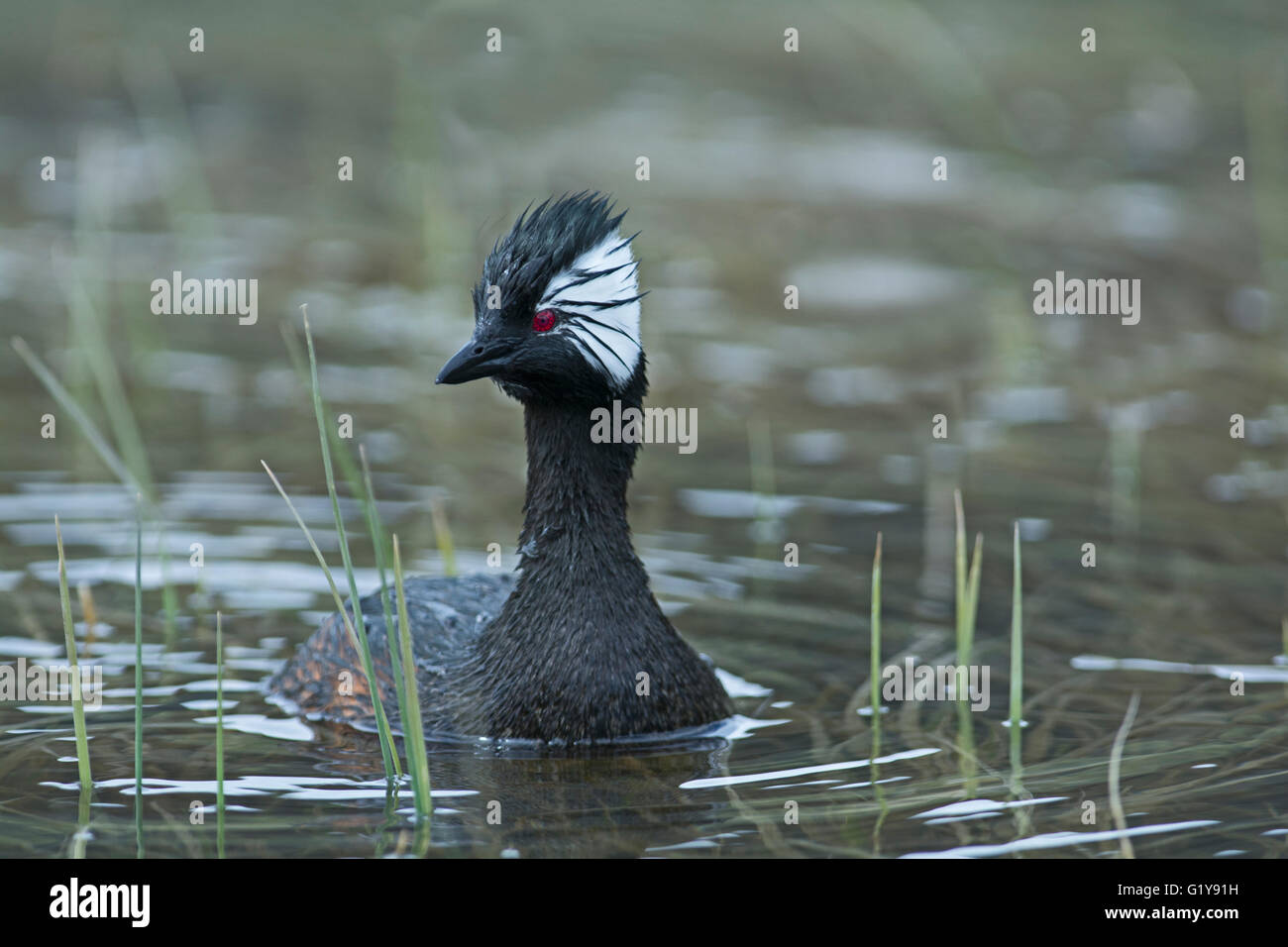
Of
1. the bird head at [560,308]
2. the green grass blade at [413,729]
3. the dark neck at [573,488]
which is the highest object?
the bird head at [560,308]

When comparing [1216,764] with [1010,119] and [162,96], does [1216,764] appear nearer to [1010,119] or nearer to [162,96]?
[1010,119]

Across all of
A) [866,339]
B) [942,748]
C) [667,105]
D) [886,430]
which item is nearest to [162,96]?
[667,105]

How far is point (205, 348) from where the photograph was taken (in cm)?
1545

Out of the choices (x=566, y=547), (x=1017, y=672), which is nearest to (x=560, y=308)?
(x=566, y=547)

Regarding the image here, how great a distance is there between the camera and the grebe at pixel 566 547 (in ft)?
27.6

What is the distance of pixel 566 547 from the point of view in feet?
28.9

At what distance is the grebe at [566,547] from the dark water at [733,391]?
250mm

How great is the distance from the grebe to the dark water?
25 centimetres

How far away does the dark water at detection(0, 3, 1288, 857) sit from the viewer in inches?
322

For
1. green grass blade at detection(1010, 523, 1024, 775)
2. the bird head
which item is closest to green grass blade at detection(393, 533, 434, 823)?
the bird head

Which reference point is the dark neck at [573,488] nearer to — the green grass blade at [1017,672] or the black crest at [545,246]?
the black crest at [545,246]

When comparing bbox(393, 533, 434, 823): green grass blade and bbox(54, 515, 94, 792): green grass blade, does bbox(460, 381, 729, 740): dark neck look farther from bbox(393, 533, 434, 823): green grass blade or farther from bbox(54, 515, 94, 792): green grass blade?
bbox(54, 515, 94, 792): green grass blade

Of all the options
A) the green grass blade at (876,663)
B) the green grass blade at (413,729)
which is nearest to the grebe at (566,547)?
the green grass blade at (876,663)
